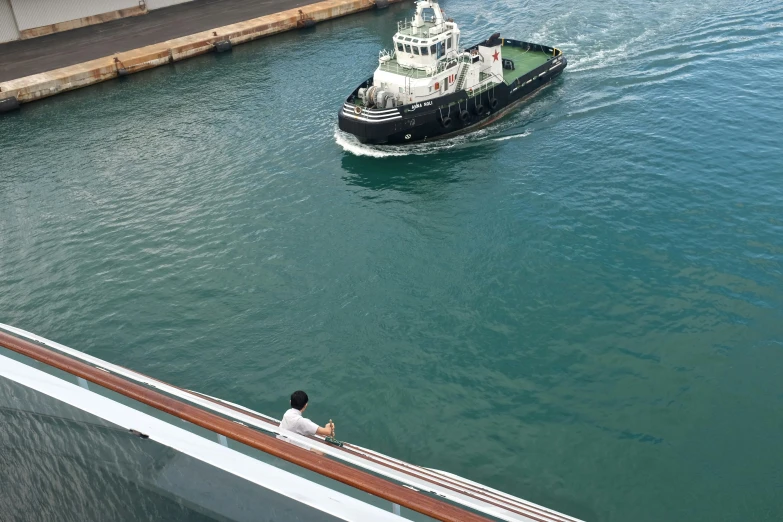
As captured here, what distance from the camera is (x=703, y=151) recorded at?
38.1 m

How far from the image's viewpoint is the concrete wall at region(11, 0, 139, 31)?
188 ft

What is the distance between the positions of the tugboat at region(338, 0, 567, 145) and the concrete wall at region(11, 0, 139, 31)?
1286 inches

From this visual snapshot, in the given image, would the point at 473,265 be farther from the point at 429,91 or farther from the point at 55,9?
the point at 55,9

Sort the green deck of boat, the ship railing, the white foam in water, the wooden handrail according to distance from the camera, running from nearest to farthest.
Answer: the wooden handrail → the ship railing → the white foam in water → the green deck of boat

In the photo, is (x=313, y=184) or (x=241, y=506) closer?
(x=241, y=506)

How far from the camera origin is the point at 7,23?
56.7m

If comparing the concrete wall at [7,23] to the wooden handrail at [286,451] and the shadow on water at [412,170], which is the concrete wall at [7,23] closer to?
the shadow on water at [412,170]

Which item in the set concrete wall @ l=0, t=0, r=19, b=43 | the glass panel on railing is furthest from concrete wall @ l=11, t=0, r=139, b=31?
the glass panel on railing

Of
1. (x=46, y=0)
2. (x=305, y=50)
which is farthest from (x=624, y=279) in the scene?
(x=46, y=0)

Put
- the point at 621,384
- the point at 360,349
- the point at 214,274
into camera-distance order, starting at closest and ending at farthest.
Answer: the point at 621,384 < the point at 360,349 < the point at 214,274

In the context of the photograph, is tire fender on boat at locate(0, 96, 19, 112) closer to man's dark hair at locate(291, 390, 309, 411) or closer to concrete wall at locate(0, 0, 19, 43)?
concrete wall at locate(0, 0, 19, 43)

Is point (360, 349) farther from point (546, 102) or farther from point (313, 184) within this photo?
point (546, 102)

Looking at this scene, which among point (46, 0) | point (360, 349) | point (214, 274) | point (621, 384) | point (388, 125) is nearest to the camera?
point (621, 384)

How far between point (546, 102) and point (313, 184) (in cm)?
1898
